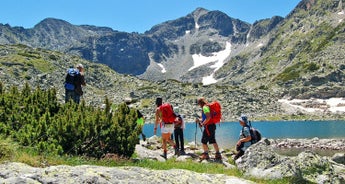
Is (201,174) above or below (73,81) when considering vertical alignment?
below

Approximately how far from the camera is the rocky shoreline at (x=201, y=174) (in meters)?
7.50

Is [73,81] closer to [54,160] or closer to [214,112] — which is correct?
[214,112]

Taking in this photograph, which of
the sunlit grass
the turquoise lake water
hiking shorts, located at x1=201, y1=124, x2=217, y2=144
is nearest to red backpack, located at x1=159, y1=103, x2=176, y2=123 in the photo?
hiking shorts, located at x1=201, y1=124, x2=217, y2=144

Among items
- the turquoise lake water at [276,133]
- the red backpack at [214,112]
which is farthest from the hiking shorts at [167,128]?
the turquoise lake water at [276,133]

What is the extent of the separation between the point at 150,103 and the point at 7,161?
7121 inches

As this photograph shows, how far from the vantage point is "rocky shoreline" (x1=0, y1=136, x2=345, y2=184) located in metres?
7.50

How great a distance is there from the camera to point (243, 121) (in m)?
19.3

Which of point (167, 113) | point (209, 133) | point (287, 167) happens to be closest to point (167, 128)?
point (167, 113)

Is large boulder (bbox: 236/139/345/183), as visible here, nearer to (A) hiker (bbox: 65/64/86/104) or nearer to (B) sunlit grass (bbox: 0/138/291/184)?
(B) sunlit grass (bbox: 0/138/291/184)

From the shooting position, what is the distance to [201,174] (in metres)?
10.3

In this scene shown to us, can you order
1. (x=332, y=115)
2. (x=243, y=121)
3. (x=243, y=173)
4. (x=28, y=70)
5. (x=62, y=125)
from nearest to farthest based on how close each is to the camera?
(x=62, y=125)
(x=243, y=173)
(x=243, y=121)
(x=332, y=115)
(x=28, y=70)

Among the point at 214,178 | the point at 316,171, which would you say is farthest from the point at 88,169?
the point at 316,171

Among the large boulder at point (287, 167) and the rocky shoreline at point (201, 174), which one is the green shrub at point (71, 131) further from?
the large boulder at point (287, 167)

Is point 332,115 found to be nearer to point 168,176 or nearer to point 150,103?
point 150,103
